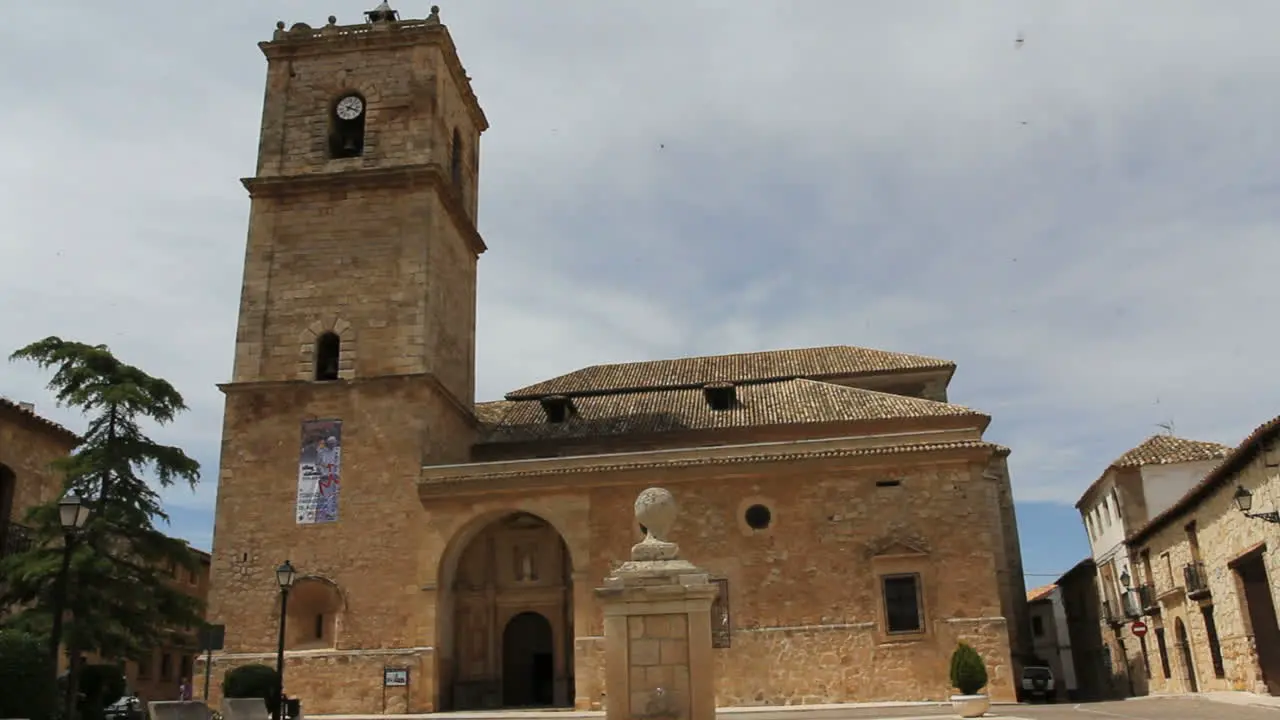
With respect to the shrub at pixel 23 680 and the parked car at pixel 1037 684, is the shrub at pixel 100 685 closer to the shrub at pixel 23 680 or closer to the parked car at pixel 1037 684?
the shrub at pixel 23 680

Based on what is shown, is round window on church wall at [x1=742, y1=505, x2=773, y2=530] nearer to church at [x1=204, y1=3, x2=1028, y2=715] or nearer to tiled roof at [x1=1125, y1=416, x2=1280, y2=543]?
church at [x1=204, y1=3, x2=1028, y2=715]

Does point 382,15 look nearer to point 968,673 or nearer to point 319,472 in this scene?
point 319,472

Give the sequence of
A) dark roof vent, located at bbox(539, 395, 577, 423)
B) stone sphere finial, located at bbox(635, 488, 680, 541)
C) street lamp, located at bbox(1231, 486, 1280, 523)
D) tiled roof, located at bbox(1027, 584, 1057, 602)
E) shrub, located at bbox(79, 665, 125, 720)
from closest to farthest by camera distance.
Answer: stone sphere finial, located at bbox(635, 488, 680, 541) < street lamp, located at bbox(1231, 486, 1280, 523) < shrub, located at bbox(79, 665, 125, 720) < dark roof vent, located at bbox(539, 395, 577, 423) < tiled roof, located at bbox(1027, 584, 1057, 602)

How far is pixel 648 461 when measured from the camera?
21953mm

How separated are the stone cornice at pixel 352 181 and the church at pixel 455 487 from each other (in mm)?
64

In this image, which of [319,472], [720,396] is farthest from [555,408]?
[319,472]

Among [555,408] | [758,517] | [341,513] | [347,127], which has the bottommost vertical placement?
[758,517]

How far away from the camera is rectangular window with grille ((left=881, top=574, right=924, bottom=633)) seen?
66.8ft

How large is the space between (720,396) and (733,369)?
12.6ft

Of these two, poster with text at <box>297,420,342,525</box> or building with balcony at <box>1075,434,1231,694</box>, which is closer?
poster with text at <box>297,420,342,525</box>

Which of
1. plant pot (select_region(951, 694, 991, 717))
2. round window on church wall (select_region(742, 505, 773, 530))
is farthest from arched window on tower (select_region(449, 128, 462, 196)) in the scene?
plant pot (select_region(951, 694, 991, 717))

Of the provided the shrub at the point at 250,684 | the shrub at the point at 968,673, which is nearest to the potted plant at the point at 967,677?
the shrub at the point at 968,673

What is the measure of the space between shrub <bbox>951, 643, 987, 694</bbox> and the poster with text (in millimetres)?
13149

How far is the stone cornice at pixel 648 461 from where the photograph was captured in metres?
21.0
